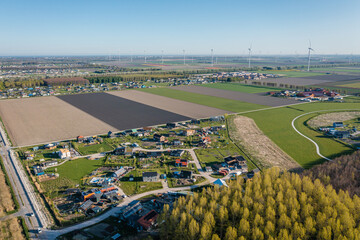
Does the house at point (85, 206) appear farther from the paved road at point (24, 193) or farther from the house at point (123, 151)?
the house at point (123, 151)

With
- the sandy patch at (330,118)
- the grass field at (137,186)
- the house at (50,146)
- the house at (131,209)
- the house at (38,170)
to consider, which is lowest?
the grass field at (137,186)

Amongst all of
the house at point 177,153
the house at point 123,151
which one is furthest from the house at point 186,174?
the house at point 123,151

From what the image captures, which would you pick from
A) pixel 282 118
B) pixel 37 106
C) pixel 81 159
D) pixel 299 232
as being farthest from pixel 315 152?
pixel 37 106

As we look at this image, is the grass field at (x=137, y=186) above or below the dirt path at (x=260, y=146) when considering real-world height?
below

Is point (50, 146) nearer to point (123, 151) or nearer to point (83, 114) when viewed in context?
point (123, 151)

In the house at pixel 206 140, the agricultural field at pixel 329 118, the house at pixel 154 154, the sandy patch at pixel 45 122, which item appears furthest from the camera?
the agricultural field at pixel 329 118

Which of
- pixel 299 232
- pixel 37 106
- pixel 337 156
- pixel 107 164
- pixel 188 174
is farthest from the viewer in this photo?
pixel 37 106

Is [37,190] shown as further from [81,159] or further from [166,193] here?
[166,193]
